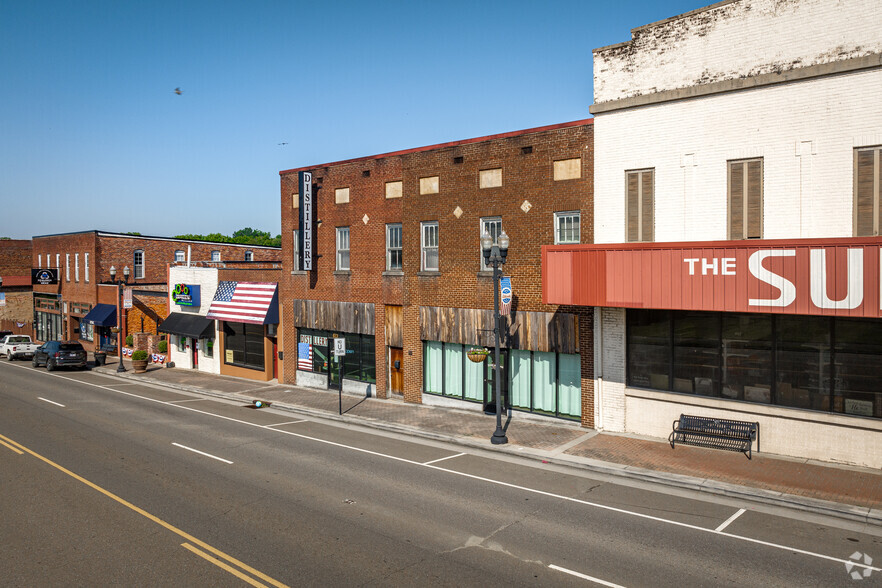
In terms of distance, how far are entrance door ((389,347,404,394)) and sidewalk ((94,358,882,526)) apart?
622 millimetres

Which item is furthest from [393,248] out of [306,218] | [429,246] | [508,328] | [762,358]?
[762,358]

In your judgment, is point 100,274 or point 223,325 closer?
point 223,325

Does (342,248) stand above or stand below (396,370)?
above

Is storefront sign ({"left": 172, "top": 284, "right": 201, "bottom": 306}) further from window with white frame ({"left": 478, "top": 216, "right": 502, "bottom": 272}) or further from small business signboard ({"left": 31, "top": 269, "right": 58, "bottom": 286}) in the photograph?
small business signboard ({"left": 31, "top": 269, "right": 58, "bottom": 286})

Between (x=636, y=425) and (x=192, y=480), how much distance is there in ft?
40.5

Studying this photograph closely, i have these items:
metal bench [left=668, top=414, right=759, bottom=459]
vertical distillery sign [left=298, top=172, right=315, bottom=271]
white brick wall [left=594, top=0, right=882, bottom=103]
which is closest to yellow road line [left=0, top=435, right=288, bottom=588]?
metal bench [left=668, top=414, right=759, bottom=459]

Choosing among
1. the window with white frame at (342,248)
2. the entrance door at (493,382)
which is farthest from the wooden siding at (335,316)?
the entrance door at (493,382)

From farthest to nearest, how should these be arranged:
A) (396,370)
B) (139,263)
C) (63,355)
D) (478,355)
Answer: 1. (139,263)
2. (63,355)
3. (396,370)
4. (478,355)

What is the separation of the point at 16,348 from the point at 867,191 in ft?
165

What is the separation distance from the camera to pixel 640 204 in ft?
57.6

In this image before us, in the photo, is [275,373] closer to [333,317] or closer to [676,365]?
[333,317]

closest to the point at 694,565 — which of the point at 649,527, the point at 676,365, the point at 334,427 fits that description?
the point at 649,527

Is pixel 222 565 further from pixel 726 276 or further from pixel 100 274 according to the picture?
pixel 100 274

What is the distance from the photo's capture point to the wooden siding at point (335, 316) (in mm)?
25531
